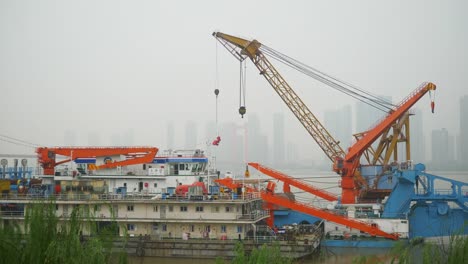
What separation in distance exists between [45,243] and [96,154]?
20.3 meters

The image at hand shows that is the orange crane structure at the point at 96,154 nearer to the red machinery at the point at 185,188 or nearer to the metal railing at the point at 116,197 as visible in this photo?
the metal railing at the point at 116,197

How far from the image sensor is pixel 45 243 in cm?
1160

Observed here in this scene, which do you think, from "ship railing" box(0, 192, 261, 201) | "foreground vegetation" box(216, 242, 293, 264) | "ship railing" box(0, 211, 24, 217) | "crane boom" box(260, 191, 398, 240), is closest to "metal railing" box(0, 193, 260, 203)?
"ship railing" box(0, 192, 261, 201)

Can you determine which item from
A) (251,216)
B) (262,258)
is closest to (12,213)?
(251,216)

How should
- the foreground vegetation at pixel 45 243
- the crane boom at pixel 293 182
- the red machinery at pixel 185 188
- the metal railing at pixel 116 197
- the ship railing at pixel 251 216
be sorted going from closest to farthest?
the foreground vegetation at pixel 45 243
the ship railing at pixel 251 216
the metal railing at pixel 116 197
the red machinery at pixel 185 188
the crane boom at pixel 293 182

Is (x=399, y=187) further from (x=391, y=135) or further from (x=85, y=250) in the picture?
(x=85, y=250)

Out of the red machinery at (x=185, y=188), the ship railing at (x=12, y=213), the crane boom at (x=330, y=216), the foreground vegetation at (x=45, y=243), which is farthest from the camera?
the ship railing at (x=12, y=213)

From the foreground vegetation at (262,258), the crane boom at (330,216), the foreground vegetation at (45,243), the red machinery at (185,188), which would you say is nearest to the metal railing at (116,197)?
the red machinery at (185,188)

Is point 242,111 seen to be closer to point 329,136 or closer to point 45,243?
point 329,136

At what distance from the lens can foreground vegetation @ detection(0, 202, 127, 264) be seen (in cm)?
1109

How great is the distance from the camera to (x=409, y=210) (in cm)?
2933

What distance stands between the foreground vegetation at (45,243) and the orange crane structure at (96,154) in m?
17.6

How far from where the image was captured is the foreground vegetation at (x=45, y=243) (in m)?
11.1

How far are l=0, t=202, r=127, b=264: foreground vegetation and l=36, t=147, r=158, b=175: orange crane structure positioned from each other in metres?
17.6
